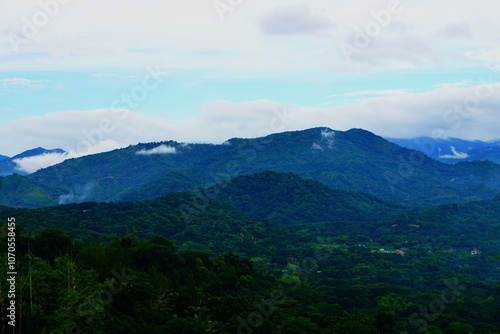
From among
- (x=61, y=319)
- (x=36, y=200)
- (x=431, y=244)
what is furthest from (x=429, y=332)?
(x=36, y=200)

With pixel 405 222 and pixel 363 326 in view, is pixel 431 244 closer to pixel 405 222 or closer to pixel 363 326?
pixel 405 222

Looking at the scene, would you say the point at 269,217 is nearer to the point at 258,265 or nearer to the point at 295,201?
the point at 295,201

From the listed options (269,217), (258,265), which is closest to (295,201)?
(269,217)

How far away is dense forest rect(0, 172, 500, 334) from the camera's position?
27.8m

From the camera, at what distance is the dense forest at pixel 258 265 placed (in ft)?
91.1

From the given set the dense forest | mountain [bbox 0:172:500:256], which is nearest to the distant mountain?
mountain [bbox 0:172:500:256]

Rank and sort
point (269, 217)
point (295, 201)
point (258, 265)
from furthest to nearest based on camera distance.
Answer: point (295, 201) < point (269, 217) < point (258, 265)

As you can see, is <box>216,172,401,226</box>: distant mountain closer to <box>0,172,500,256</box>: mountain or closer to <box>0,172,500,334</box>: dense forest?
<box>0,172,500,256</box>: mountain

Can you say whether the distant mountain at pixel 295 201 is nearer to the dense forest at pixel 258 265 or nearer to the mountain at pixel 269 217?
the mountain at pixel 269 217

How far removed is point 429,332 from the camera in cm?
4188

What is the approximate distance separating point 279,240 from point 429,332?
51.4 meters

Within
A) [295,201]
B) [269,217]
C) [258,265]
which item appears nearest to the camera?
[258,265]

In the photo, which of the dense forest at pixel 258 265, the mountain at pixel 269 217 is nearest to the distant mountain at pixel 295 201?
the mountain at pixel 269 217

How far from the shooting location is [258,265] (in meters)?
73.0
